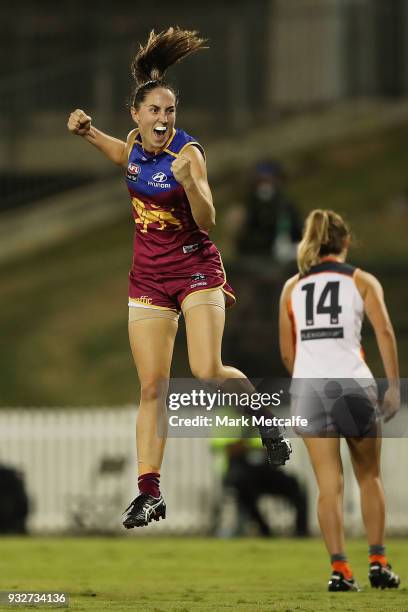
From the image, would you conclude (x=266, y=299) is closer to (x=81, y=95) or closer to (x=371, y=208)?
(x=371, y=208)

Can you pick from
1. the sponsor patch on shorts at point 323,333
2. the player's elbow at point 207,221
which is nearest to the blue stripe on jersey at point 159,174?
the player's elbow at point 207,221

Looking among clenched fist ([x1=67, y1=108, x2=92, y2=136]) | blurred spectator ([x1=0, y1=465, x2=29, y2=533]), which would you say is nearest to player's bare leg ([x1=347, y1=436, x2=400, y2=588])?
clenched fist ([x1=67, y1=108, x2=92, y2=136])

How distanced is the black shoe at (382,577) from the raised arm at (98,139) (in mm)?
3037

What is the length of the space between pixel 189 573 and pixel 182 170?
456 cm

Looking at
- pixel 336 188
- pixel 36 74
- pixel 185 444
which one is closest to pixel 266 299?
pixel 185 444

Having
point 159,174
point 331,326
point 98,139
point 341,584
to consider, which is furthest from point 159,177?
point 341,584

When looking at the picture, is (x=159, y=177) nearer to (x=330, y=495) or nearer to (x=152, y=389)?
(x=152, y=389)

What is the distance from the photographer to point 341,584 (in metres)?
9.48

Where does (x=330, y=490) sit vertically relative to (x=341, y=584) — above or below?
above

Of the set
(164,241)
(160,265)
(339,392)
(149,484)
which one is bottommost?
(149,484)

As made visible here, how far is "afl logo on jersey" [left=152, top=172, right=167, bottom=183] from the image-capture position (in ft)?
28.5

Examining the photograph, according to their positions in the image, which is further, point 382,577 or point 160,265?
point 382,577

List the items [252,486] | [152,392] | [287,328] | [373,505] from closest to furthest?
[152,392] < [373,505] < [287,328] < [252,486]

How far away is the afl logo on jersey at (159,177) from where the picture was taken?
8.70 metres
